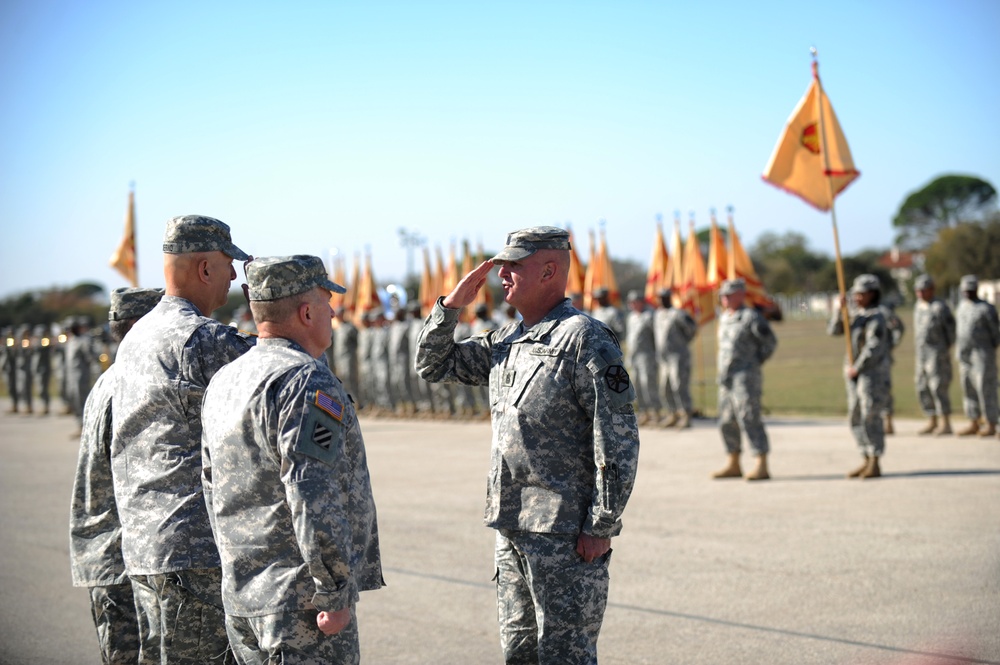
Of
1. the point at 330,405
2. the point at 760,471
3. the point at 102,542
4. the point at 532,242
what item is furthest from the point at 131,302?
the point at 760,471

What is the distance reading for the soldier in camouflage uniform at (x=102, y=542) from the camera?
15.4 ft

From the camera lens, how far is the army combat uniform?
4008 millimetres

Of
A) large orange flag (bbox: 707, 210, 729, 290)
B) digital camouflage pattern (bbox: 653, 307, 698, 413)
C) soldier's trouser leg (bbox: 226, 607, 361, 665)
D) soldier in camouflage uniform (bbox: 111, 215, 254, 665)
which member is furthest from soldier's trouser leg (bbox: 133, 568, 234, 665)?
large orange flag (bbox: 707, 210, 729, 290)

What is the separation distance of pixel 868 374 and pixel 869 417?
522 mm

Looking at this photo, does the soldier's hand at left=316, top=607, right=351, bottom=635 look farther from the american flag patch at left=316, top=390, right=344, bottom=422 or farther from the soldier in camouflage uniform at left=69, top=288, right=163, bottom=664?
the soldier in camouflage uniform at left=69, top=288, right=163, bottom=664

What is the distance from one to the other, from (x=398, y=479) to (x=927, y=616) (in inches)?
293

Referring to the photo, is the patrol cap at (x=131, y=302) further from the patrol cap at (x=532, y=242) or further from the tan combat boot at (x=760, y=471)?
the tan combat boot at (x=760, y=471)

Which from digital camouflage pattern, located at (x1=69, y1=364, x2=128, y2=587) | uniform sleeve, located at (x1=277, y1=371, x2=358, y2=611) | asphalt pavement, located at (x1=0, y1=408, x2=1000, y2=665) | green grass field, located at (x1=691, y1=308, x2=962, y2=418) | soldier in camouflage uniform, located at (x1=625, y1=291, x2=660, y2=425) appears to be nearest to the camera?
uniform sleeve, located at (x1=277, y1=371, x2=358, y2=611)

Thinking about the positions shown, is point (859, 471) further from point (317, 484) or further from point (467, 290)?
point (317, 484)

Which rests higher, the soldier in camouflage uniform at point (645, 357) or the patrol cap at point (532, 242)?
the patrol cap at point (532, 242)

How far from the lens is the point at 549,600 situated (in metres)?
4.02

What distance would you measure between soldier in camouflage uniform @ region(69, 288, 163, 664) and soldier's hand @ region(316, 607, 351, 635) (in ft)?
6.20

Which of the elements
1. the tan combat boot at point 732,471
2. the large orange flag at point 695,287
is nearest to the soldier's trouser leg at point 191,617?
the tan combat boot at point 732,471

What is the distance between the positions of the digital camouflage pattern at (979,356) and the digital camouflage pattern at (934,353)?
0.20 meters
